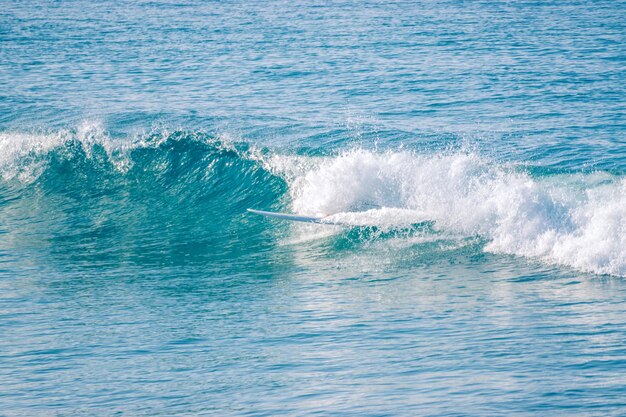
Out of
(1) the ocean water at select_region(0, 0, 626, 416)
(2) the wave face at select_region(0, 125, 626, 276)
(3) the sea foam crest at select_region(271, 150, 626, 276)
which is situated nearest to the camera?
(1) the ocean water at select_region(0, 0, 626, 416)

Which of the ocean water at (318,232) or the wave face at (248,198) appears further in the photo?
the wave face at (248,198)

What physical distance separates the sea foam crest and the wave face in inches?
1.0

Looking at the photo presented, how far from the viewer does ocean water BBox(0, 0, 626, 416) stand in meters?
9.43

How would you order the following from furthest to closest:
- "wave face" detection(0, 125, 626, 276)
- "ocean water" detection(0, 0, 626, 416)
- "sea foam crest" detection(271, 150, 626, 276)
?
"wave face" detection(0, 125, 626, 276) < "sea foam crest" detection(271, 150, 626, 276) < "ocean water" detection(0, 0, 626, 416)

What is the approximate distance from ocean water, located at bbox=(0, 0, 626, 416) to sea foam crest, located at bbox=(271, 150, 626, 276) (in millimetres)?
51

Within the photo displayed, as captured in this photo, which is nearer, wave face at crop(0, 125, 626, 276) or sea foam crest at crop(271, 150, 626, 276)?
sea foam crest at crop(271, 150, 626, 276)

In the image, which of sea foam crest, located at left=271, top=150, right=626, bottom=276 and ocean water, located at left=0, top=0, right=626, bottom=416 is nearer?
ocean water, located at left=0, top=0, right=626, bottom=416

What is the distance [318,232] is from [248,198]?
295cm

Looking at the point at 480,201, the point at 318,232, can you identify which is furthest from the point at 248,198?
the point at 480,201

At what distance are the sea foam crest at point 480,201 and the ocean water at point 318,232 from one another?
0.05 m

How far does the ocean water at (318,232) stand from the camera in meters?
9.43

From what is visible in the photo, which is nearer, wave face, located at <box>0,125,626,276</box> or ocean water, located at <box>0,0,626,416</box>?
ocean water, located at <box>0,0,626,416</box>

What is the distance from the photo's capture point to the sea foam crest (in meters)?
14.2

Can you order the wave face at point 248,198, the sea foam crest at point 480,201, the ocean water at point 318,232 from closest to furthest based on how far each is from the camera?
the ocean water at point 318,232, the sea foam crest at point 480,201, the wave face at point 248,198
